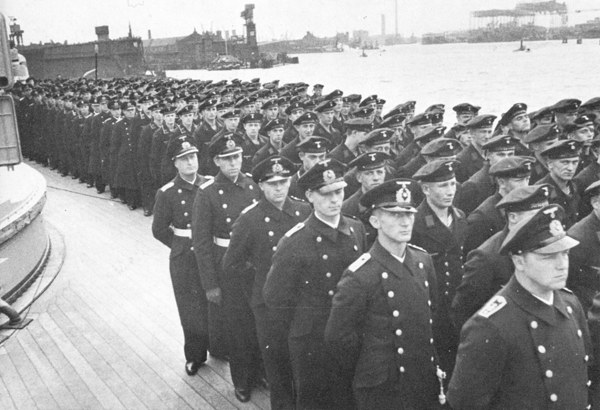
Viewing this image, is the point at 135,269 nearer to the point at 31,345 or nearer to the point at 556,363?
the point at 31,345

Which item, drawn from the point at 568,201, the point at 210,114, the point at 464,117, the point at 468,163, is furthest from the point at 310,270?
the point at 210,114

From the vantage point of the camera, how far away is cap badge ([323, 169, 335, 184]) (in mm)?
3295

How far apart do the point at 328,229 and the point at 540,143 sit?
274cm

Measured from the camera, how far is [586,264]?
3160 mm

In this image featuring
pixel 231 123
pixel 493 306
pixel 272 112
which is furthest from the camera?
pixel 272 112

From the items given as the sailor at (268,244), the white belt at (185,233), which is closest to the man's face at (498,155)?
the sailor at (268,244)

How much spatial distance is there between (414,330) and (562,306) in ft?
2.32

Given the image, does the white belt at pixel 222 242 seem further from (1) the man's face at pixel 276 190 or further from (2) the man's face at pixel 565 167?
(2) the man's face at pixel 565 167

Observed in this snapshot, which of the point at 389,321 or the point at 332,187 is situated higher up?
the point at 332,187

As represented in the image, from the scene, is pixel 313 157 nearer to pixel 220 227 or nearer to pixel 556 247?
pixel 220 227

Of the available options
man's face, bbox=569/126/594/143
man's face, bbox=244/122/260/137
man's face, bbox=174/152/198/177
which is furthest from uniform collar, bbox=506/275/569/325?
man's face, bbox=244/122/260/137

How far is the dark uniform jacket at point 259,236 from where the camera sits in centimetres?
381

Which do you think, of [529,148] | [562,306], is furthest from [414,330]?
[529,148]

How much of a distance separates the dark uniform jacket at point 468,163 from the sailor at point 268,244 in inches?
81.1
